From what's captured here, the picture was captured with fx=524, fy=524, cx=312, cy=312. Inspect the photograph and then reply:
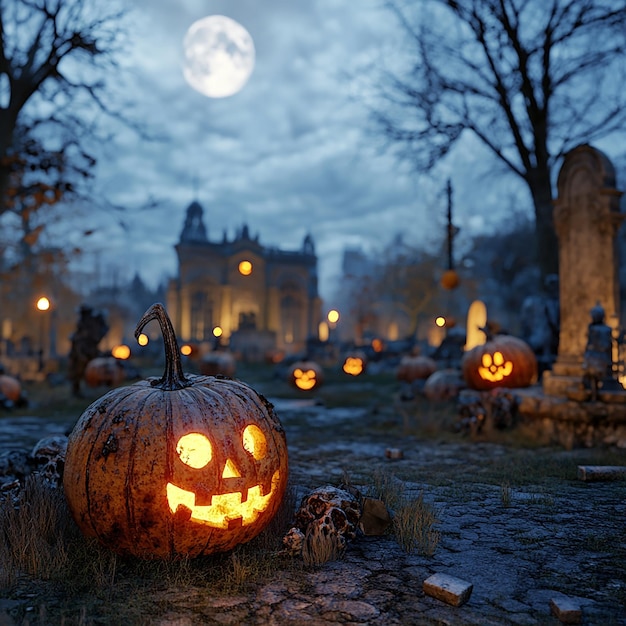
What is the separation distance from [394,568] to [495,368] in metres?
6.91

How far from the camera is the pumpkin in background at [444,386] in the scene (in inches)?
448

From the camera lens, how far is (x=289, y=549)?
3.31 m

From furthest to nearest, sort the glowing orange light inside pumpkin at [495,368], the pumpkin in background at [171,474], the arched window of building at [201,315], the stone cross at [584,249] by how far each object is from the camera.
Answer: the arched window of building at [201,315] < the glowing orange light inside pumpkin at [495,368] < the stone cross at [584,249] < the pumpkin in background at [171,474]

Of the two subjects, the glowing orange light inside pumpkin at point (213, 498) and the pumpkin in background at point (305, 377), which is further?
the pumpkin in background at point (305, 377)

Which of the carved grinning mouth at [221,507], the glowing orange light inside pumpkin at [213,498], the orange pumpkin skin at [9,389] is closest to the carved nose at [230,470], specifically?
the glowing orange light inside pumpkin at [213,498]

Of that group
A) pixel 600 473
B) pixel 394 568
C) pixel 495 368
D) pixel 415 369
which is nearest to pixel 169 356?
pixel 394 568

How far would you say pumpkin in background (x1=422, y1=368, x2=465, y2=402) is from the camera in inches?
448

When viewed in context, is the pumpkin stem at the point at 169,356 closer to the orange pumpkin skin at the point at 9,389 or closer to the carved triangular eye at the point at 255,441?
the carved triangular eye at the point at 255,441

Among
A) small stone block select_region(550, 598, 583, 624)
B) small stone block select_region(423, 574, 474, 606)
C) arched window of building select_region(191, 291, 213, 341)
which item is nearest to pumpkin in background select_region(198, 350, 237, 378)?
small stone block select_region(423, 574, 474, 606)

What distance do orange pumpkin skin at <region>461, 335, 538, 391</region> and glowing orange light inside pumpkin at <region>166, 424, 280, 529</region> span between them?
278 inches

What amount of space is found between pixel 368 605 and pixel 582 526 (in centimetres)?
204

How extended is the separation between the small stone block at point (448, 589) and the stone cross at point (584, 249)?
6.18 metres

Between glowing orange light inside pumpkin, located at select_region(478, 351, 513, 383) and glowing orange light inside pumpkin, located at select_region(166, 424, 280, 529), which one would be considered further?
glowing orange light inside pumpkin, located at select_region(478, 351, 513, 383)

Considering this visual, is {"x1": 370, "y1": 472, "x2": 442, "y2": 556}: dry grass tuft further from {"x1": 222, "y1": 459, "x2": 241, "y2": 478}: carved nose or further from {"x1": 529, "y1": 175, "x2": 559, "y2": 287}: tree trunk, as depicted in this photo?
{"x1": 529, "y1": 175, "x2": 559, "y2": 287}: tree trunk
